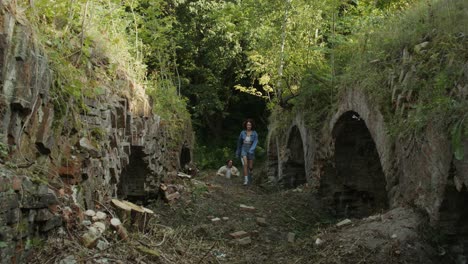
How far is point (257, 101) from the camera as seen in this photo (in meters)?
21.3

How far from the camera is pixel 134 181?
25.4ft

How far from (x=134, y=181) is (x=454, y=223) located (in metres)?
5.12

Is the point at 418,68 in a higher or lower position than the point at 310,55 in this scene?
lower

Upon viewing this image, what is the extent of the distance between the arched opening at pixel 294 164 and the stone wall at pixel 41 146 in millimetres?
7406

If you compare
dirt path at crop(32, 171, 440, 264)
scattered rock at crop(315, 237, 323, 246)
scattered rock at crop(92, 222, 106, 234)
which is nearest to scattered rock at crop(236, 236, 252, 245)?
dirt path at crop(32, 171, 440, 264)

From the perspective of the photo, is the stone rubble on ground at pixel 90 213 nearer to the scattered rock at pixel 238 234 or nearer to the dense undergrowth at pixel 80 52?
the dense undergrowth at pixel 80 52

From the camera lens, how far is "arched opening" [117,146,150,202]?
24.4 feet

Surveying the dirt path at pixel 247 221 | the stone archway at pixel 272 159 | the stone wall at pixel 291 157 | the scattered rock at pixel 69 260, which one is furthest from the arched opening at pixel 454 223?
the stone archway at pixel 272 159

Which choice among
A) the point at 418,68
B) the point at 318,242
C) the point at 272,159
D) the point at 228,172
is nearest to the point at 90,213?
the point at 318,242

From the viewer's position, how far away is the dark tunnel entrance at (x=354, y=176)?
799 centimetres

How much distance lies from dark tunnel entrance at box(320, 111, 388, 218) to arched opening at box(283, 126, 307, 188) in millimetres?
3475

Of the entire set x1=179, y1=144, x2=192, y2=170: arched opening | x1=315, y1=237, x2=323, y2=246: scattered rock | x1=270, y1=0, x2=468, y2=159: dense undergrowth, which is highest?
x1=270, y1=0, x2=468, y2=159: dense undergrowth

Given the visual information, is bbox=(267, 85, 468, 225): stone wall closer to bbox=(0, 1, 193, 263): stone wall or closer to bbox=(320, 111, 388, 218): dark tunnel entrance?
bbox=(320, 111, 388, 218): dark tunnel entrance

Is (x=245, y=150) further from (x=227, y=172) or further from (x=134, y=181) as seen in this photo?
(x=134, y=181)
